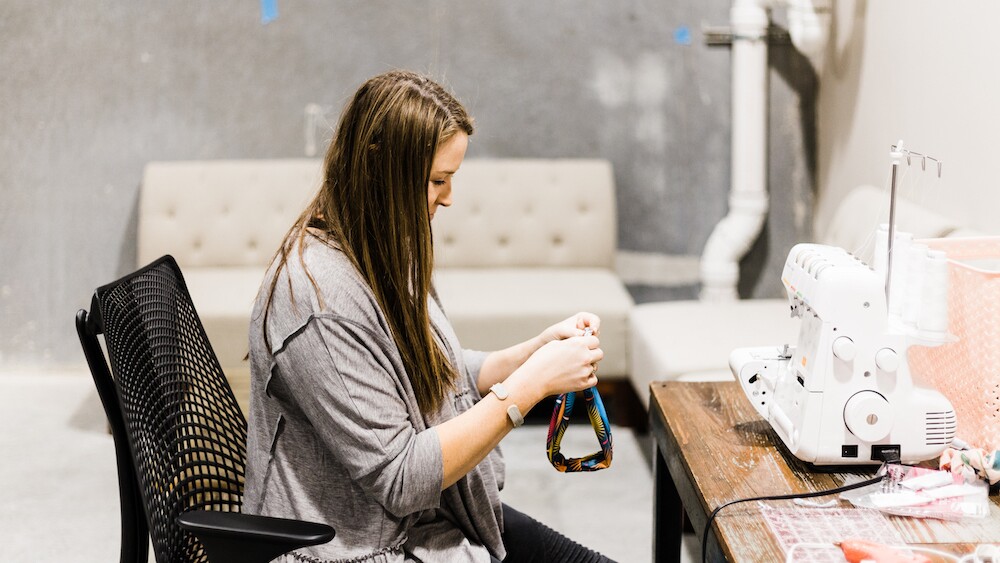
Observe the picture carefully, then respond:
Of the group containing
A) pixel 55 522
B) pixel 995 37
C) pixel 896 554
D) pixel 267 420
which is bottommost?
pixel 55 522

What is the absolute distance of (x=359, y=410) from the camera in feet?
4.30

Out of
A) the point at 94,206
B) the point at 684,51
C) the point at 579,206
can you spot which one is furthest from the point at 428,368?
the point at 94,206

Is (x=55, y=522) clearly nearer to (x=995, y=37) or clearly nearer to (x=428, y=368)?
(x=428, y=368)

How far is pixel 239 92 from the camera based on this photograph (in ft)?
13.6

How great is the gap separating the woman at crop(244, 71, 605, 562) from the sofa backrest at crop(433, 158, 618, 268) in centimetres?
259

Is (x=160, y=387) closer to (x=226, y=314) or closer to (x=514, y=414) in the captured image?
(x=514, y=414)

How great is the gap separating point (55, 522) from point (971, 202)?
2663mm

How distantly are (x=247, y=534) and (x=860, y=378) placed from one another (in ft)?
2.82

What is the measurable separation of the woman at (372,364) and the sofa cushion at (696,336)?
4.75 feet

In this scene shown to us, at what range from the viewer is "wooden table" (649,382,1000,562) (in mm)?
1272

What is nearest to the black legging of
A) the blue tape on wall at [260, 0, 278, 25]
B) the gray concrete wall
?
the gray concrete wall

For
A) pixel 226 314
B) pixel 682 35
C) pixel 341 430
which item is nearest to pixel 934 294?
pixel 341 430

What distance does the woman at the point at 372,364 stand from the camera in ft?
4.35

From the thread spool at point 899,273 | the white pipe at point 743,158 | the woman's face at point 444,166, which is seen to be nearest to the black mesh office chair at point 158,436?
the woman's face at point 444,166
